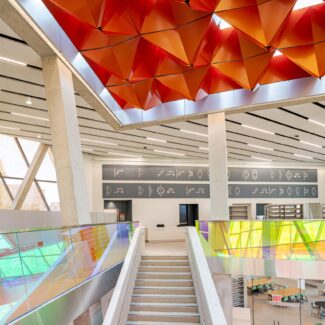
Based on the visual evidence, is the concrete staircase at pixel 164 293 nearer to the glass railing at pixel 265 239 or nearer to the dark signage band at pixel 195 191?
the glass railing at pixel 265 239

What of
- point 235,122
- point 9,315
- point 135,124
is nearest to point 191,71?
point 135,124

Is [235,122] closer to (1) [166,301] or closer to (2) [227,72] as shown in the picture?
(2) [227,72]

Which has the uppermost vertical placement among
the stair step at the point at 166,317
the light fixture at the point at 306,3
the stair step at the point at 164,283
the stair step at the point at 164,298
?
the light fixture at the point at 306,3

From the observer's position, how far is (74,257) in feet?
19.7

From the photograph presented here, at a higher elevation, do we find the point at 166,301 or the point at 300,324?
the point at 166,301

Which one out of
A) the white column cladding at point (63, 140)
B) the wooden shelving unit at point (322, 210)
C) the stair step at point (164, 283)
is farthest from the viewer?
the wooden shelving unit at point (322, 210)

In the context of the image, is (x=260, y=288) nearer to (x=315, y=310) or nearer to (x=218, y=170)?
(x=315, y=310)

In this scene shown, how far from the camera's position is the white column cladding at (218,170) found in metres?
12.6

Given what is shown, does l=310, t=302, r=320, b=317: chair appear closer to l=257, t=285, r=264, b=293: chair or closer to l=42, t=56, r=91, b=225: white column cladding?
l=257, t=285, r=264, b=293: chair

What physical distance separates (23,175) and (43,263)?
16672 mm

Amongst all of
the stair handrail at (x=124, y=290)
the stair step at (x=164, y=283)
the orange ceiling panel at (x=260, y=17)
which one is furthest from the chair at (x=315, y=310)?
the orange ceiling panel at (x=260, y=17)

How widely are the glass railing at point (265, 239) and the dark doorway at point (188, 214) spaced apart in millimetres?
15391

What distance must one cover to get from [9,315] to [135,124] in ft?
37.2

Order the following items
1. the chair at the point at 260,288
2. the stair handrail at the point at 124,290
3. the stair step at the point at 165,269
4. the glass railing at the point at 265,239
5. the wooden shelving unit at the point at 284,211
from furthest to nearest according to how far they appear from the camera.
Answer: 1. the wooden shelving unit at the point at 284,211
2. the chair at the point at 260,288
3. the glass railing at the point at 265,239
4. the stair step at the point at 165,269
5. the stair handrail at the point at 124,290
